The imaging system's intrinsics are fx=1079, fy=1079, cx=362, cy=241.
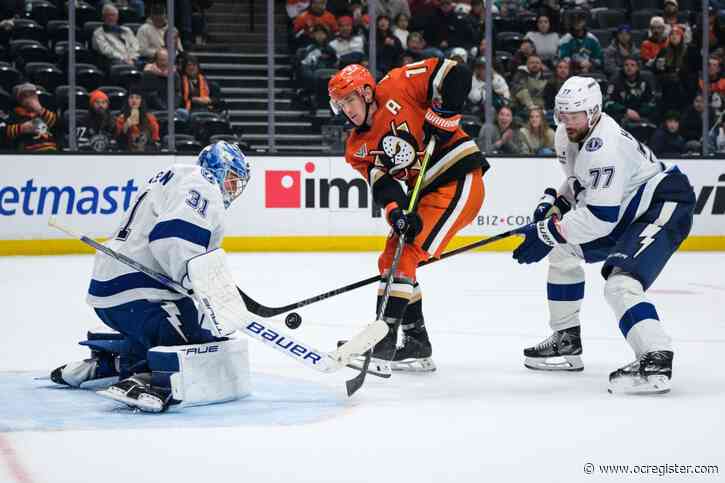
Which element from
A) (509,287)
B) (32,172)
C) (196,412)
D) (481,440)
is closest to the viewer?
(481,440)

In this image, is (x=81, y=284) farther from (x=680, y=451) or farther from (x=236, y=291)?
→ (x=680, y=451)

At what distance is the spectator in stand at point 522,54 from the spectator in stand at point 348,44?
109cm

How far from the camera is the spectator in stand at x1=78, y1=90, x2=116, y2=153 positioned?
898 cm

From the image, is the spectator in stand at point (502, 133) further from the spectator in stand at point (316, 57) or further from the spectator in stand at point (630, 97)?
the spectator in stand at point (316, 57)

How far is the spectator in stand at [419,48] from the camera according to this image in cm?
976

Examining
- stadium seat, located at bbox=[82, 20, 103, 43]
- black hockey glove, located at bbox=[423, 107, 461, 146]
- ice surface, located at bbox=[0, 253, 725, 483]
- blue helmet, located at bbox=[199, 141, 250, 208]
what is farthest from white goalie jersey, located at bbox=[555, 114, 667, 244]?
stadium seat, located at bbox=[82, 20, 103, 43]

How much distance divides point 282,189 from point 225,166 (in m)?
5.86

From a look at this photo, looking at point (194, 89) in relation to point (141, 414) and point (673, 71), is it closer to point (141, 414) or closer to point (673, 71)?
point (673, 71)

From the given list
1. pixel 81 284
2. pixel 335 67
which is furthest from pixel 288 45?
pixel 81 284

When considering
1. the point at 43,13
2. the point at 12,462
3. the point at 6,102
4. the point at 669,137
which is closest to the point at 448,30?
the point at 669,137

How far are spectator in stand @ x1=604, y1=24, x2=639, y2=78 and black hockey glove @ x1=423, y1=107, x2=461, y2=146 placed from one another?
608 centimetres

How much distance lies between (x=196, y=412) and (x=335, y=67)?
6.73 metres

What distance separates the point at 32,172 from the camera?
8.78 m

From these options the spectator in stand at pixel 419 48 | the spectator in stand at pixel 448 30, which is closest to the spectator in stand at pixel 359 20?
the spectator in stand at pixel 419 48
